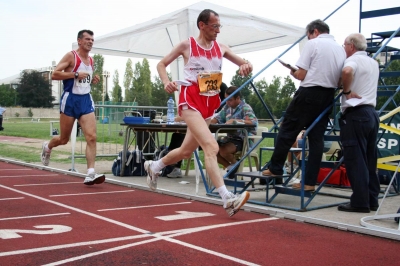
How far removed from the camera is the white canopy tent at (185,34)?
9.52m

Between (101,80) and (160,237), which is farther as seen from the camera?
(101,80)

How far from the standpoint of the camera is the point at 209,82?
5.44 m

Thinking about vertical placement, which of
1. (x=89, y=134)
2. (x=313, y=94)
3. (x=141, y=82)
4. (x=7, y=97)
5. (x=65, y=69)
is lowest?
(x=89, y=134)

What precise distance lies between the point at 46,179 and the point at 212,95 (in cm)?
411

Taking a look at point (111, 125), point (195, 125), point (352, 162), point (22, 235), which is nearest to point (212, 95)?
point (195, 125)

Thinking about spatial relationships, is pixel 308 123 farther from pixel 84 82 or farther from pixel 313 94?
pixel 84 82

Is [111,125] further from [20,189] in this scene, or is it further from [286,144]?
[286,144]

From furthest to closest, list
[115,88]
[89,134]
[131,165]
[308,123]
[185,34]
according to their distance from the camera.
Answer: [115,88], [185,34], [131,165], [89,134], [308,123]

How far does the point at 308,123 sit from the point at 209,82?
4.12ft

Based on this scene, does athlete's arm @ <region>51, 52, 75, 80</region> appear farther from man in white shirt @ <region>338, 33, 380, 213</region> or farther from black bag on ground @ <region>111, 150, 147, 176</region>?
man in white shirt @ <region>338, 33, 380, 213</region>

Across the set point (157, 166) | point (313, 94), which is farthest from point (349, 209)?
point (157, 166)

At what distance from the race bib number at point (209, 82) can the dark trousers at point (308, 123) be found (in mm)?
902

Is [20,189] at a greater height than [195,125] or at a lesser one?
lesser

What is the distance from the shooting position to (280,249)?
3982mm
